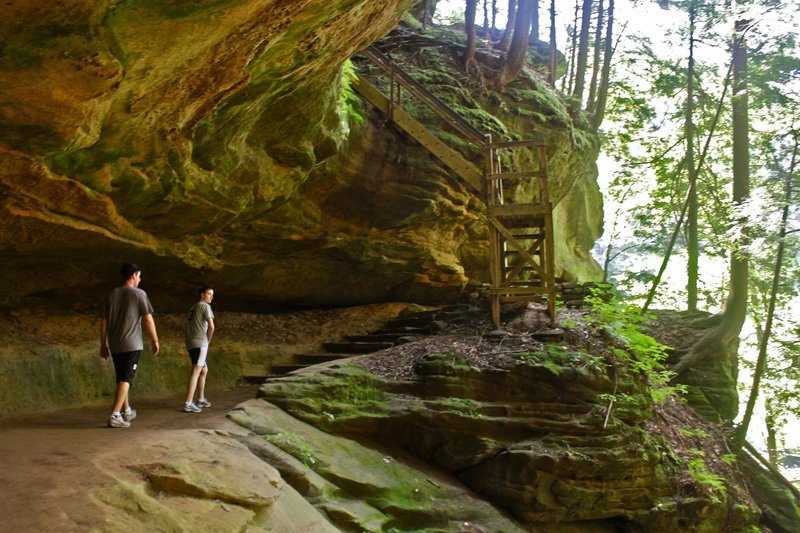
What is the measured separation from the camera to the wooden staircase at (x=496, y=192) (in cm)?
1066

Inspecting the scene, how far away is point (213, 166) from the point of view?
833 cm

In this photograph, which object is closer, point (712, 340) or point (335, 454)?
point (335, 454)

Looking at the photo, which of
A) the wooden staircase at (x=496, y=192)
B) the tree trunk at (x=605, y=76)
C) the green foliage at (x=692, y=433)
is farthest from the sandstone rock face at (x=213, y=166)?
the tree trunk at (x=605, y=76)

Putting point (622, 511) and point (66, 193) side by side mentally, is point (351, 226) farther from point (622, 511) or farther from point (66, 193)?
point (622, 511)

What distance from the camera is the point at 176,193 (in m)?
8.16

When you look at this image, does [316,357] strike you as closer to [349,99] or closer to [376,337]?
[376,337]

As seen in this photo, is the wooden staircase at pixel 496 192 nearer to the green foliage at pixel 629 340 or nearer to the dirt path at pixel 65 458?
the green foliage at pixel 629 340

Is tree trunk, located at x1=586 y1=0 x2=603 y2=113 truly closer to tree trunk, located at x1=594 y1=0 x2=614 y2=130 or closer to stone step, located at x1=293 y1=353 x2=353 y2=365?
tree trunk, located at x1=594 y1=0 x2=614 y2=130

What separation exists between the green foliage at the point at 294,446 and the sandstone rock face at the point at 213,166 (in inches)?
146

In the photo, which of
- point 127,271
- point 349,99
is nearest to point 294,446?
point 127,271

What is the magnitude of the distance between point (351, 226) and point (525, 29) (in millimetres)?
8583

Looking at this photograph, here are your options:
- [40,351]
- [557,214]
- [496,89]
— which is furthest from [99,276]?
[557,214]

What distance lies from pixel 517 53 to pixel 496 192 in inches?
255

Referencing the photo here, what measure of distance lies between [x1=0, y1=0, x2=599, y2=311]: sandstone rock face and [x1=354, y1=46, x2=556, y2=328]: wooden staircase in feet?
1.95
